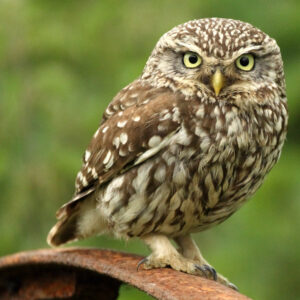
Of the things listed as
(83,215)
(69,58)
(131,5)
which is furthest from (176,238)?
(131,5)

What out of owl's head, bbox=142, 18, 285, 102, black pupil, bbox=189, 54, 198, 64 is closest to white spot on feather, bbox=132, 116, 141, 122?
owl's head, bbox=142, 18, 285, 102

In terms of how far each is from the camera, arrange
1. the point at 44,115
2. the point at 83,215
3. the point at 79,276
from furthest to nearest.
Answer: the point at 44,115, the point at 83,215, the point at 79,276

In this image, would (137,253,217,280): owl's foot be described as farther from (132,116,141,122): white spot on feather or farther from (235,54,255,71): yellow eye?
(235,54,255,71): yellow eye

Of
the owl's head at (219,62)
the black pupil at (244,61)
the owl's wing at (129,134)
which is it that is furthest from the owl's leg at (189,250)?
the black pupil at (244,61)

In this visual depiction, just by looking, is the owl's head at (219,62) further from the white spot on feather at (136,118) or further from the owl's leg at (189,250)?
the owl's leg at (189,250)

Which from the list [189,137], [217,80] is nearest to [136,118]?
[189,137]

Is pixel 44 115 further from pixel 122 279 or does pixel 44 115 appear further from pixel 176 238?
pixel 122 279

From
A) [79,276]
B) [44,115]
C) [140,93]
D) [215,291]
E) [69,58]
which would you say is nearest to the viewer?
[215,291]

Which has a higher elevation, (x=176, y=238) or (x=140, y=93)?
(x=140, y=93)
